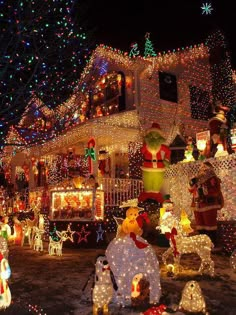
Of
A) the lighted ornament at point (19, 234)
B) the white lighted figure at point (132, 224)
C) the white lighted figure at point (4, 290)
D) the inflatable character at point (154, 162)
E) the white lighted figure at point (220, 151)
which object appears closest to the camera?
the white lighted figure at point (4, 290)

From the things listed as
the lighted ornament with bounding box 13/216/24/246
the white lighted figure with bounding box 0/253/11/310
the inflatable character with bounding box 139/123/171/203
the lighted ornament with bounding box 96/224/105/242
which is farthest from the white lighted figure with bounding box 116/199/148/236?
the lighted ornament with bounding box 13/216/24/246

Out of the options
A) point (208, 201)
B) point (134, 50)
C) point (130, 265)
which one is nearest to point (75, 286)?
point (130, 265)

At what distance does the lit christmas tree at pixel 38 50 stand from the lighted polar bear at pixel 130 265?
16.2 ft

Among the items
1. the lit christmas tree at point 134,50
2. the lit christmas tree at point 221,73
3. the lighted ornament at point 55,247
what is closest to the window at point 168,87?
the lit christmas tree at point 134,50

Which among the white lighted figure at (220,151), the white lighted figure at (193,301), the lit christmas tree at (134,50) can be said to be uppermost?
the lit christmas tree at (134,50)

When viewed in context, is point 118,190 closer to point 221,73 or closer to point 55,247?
point 55,247

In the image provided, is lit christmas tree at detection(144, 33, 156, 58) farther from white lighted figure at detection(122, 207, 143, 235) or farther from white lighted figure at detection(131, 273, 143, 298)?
white lighted figure at detection(131, 273, 143, 298)

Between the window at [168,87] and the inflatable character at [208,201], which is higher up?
the window at [168,87]

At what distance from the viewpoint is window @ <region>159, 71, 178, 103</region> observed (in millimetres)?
16219

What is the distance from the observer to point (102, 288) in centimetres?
490

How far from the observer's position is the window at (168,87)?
1622 centimetres

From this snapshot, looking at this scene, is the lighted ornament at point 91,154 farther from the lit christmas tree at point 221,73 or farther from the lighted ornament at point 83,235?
the lit christmas tree at point 221,73

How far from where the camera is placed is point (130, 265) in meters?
5.16

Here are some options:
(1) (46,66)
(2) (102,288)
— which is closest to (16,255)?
(1) (46,66)
